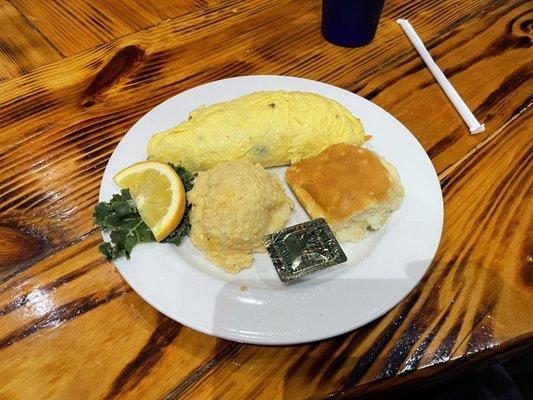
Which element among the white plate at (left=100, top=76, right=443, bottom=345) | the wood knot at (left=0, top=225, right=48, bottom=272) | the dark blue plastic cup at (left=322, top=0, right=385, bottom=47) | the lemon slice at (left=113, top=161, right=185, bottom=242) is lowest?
the white plate at (left=100, top=76, right=443, bottom=345)

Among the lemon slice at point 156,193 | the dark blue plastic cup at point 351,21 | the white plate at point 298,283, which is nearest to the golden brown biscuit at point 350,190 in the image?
the white plate at point 298,283

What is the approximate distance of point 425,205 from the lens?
142 centimetres

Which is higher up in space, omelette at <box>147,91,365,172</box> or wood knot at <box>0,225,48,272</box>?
omelette at <box>147,91,365,172</box>

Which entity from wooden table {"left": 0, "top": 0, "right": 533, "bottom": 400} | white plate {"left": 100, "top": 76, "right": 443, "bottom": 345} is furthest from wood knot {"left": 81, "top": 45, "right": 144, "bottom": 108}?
white plate {"left": 100, "top": 76, "right": 443, "bottom": 345}

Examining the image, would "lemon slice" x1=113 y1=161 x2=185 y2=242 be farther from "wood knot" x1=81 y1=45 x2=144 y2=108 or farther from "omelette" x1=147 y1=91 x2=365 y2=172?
"wood knot" x1=81 y1=45 x2=144 y2=108

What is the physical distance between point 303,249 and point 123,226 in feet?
1.76

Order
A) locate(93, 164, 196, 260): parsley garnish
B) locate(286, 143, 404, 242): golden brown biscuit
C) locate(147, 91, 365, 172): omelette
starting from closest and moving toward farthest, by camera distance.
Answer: locate(93, 164, 196, 260): parsley garnish < locate(286, 143, 404, 242): golden brown biscuit < locate(147, 91, 365, 172): omelette

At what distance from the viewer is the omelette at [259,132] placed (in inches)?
60.9

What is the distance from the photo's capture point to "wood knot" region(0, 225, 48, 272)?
1383 millimetres

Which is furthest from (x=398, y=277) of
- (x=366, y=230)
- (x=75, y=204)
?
(x=75, y=204)

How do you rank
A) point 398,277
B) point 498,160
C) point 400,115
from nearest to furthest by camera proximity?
1. point 398,277
2. point 498,160
3. point 400,115

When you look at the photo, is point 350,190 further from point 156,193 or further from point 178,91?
point 178,91

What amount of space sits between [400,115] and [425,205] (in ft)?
1.86

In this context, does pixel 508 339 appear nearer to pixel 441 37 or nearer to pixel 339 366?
pixel 339 366
